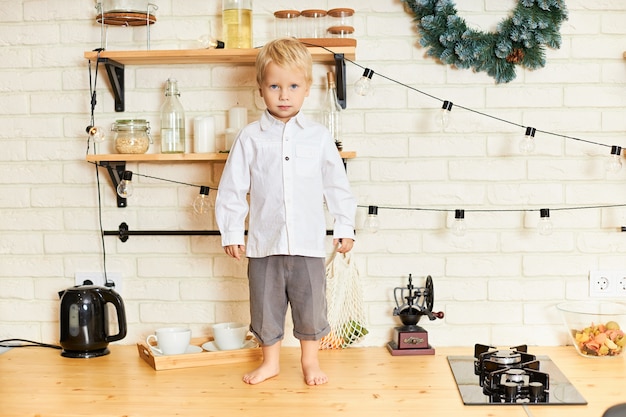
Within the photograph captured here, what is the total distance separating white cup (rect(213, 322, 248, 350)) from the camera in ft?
7.79

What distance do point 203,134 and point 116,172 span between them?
1.02ft

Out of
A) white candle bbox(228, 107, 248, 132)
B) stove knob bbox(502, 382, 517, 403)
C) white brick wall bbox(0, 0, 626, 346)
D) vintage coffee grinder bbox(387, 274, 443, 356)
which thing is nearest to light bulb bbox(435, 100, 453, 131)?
white brick wall bbox(0, 0, 626, 346)

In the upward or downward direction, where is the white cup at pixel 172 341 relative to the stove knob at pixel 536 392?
upward

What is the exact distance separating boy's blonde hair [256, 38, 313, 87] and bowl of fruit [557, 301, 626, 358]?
3.44ft

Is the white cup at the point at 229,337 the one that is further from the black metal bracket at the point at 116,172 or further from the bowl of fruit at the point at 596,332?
→ the bowl of fruit at the point at 596,332

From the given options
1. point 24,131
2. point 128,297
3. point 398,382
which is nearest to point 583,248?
point 398,382

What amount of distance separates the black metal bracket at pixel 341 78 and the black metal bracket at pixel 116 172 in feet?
2.32

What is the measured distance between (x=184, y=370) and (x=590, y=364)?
115cm

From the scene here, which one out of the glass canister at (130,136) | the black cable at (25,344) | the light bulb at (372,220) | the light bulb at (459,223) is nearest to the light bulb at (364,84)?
the light bulb at (372,220)

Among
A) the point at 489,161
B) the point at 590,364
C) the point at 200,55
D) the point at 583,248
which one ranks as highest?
the point at 200,55

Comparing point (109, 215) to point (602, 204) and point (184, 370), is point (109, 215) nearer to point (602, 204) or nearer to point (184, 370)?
point (184, 370)

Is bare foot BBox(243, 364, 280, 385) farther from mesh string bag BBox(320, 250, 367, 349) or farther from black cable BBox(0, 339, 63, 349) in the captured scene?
black cable BBox(0, 339, 63, 349)

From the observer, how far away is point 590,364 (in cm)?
228

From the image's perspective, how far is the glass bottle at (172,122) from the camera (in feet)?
8.09
